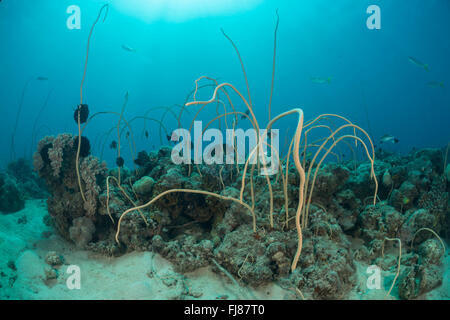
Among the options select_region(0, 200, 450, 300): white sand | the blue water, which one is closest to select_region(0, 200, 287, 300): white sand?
select_region(0, 200, 450, 300): white sand

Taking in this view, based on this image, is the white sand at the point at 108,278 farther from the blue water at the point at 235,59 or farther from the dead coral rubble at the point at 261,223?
the blue water at the point at 235,59

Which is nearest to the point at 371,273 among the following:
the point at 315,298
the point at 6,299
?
the point at 315,298

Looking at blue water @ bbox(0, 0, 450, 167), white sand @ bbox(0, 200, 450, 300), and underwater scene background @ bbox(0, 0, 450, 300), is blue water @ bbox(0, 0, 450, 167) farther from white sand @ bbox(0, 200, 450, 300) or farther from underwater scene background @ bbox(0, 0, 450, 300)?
white sand @ bbox(0, 200, 450, 300)

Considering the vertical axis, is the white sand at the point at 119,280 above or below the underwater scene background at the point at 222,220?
below

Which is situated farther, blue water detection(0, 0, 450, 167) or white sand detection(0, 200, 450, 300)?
blue water detection(0, 0, 450, 167)

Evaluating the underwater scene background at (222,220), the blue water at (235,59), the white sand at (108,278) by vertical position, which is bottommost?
the white sand at (108,278)

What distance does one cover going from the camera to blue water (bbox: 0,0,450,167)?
45.3m

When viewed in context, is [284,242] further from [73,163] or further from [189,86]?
[189,86]

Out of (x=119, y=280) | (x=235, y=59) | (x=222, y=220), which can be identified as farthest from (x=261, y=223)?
(x=235, y=59)

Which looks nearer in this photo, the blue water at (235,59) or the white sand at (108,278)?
the white sand at (108,278)

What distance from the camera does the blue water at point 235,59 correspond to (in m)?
45.3

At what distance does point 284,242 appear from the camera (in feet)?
10.8

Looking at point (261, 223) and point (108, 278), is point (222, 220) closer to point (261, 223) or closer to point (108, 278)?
point (261, 223)

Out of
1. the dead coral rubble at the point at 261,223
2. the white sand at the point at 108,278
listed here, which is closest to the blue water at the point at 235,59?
the dead coral rubble at the point at 261,223
